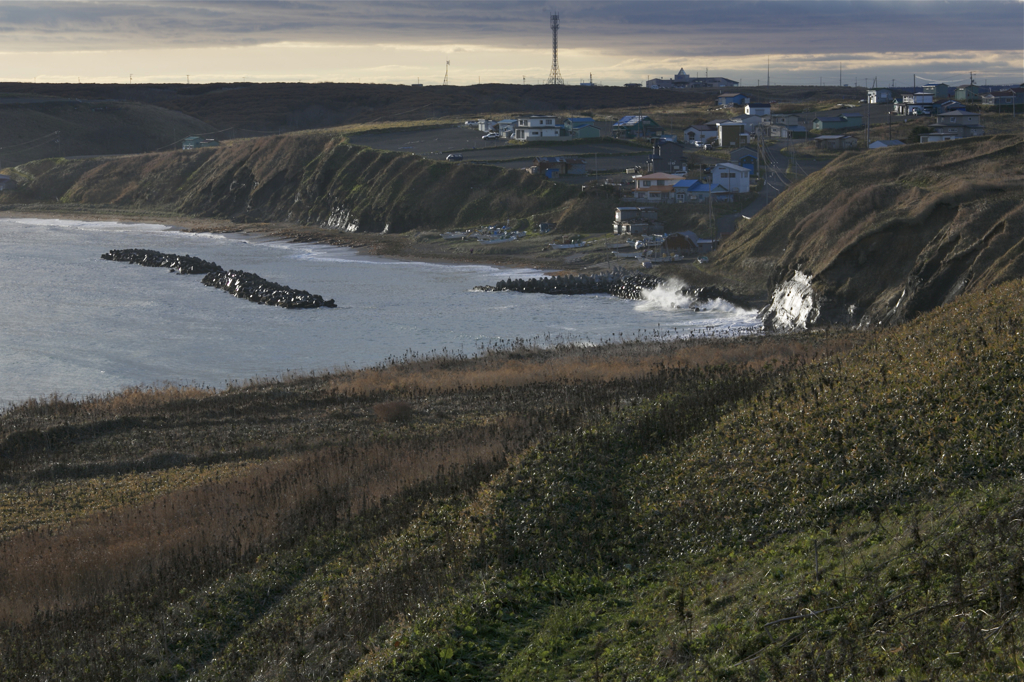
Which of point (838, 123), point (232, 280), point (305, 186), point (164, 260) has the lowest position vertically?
point (232, 280)

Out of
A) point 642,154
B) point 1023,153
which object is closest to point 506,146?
point 642,154

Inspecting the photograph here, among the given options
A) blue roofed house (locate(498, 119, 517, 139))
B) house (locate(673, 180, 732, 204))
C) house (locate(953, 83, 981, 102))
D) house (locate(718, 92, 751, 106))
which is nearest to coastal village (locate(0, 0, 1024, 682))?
house (locate(673, 180, 732, 204))

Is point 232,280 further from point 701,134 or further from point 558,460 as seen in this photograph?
point 701,134

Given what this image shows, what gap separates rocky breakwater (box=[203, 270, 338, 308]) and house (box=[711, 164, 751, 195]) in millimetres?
40598

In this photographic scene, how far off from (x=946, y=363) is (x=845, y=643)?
289 inches

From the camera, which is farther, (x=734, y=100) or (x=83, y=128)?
(x=83, y=128)

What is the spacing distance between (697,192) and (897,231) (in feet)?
121

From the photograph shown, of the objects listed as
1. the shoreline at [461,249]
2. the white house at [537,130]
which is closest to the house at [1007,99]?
the white house at [537,130]

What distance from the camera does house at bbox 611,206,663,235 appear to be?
7056cm

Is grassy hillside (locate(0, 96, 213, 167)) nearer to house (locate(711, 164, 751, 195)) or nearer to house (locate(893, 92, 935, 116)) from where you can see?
house (locate(711, 164, 751, 195))

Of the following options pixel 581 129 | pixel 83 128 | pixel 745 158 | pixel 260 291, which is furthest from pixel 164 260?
pixel 83 128

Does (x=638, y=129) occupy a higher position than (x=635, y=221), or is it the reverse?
(x=638, y=129)

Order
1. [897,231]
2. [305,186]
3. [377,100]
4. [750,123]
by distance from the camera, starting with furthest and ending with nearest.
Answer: [377,100] → [750,123] → [305,186] → [897,231]

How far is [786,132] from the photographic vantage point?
109 m
